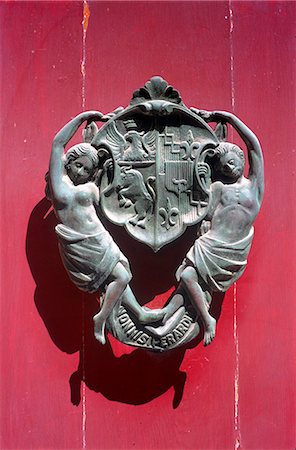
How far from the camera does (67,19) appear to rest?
5.37 ft

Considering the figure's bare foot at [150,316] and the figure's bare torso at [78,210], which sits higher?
the figure's bare torso at [78,210]

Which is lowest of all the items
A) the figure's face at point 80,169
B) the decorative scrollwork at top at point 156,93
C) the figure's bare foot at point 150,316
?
the figure's bare foot at point 150,316

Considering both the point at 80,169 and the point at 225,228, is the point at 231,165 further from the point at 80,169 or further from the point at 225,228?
the point at 80,169

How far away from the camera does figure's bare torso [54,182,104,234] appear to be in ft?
4.75

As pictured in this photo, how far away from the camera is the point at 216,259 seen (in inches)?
57.1

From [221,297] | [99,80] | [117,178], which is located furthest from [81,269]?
[99,80]

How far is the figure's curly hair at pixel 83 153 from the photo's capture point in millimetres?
1446

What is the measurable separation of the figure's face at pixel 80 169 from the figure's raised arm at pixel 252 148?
0.32 metres

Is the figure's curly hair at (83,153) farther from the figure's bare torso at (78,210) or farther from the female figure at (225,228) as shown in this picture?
the female figure at (225,228)

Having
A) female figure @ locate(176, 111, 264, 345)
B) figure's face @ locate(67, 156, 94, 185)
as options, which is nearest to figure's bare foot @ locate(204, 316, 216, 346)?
female figure @ locate(176, 111, 264, 345)

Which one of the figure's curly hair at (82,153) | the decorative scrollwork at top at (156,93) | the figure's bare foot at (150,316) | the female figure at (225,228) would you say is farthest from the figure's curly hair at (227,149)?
the figure's bare foot at (150,316)

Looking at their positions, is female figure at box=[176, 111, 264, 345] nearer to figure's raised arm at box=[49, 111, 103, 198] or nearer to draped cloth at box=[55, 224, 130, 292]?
draped cloth at box=[55, 224, 130, 292]

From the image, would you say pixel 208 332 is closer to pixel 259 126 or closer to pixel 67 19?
pixel 259 126

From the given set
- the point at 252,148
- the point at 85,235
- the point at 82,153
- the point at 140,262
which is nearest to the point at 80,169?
the point at 82,153
